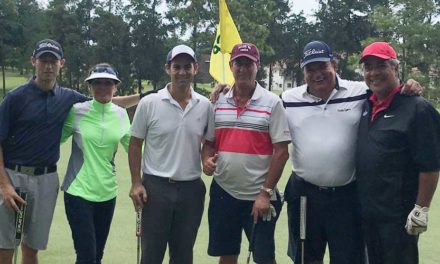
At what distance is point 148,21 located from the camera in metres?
53.6

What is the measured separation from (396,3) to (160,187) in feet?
140

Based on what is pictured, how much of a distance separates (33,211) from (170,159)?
1.34m

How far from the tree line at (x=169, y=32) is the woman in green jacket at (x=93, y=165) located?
38.7 meters

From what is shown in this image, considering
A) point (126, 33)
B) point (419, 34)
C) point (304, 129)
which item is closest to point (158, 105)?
point (304, 129)

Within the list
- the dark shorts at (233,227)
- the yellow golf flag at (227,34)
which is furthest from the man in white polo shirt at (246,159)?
the yellow golf flag at (227,34)

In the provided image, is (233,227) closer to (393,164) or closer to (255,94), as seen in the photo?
(255,94)

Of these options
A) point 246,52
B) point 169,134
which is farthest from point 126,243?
point 246,52

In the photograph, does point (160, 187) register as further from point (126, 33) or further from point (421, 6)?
point (126, 33)

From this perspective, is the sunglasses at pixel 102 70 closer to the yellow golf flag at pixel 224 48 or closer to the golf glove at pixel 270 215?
the golf glove at pixel 270 215

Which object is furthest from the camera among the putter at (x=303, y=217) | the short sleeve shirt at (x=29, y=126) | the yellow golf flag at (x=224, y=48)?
the yellow golf flag at (x=224, y=48)

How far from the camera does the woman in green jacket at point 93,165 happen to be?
495cm

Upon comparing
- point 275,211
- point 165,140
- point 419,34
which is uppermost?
point 419,34

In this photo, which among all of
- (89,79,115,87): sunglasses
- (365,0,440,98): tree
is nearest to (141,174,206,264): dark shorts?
(89,79,115,87): sunglasses

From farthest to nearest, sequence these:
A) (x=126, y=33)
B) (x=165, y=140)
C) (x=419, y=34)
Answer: (x=126, y=33), (x=419, y=34), (x=165, y=140)
